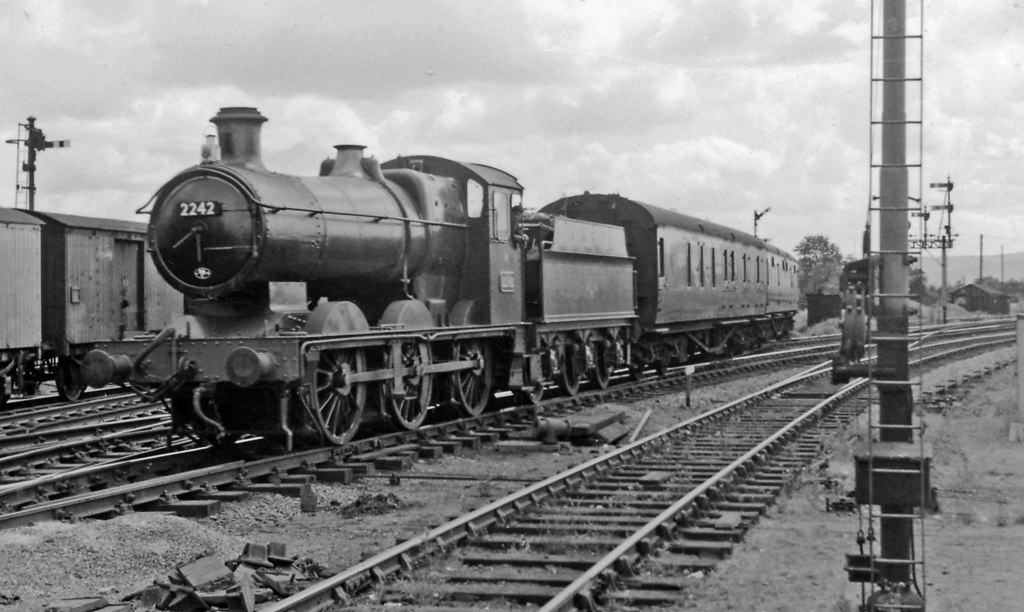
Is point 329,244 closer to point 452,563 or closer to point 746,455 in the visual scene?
point 746,455

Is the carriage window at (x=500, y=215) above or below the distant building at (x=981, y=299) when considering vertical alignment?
above

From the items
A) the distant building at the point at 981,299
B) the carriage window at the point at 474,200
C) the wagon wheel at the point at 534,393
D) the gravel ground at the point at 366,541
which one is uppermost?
the carriage window at the point at 474,200

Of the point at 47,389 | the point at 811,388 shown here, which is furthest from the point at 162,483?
the point at 47,389

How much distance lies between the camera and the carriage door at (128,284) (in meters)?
21.2

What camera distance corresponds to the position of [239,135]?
11914 millimetres

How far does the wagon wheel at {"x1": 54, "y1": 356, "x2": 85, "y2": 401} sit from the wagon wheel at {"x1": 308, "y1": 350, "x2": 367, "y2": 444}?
9496mm

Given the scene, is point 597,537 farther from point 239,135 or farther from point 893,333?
point 239,135

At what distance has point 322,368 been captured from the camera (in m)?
11.8

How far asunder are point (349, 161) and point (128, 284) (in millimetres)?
9592

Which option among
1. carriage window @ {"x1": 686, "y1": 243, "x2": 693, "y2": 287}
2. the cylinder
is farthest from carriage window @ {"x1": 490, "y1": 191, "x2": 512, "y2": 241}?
carriage window @ {"x1": 686, "y1": 243, "x2": 693, "y2": 287}

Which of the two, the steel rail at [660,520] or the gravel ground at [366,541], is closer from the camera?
the steel rail at [660,520]

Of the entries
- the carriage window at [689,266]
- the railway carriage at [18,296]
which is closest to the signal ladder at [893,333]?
the railway carriage at [18,296]

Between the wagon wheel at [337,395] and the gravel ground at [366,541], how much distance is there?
1.06 meters

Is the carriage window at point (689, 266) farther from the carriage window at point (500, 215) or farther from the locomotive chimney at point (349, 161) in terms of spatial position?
the locomotive chimney at point (349, 161)
